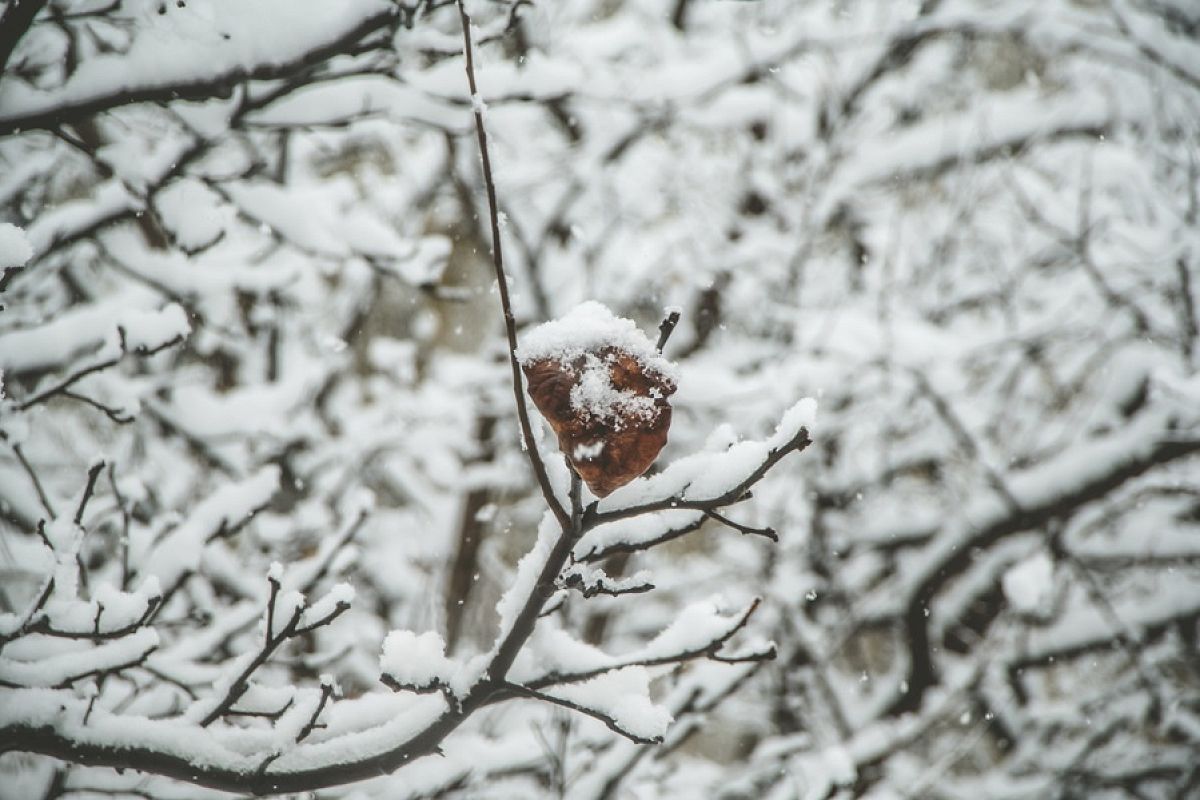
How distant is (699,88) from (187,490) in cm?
409

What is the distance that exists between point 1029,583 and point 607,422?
3.58 metres

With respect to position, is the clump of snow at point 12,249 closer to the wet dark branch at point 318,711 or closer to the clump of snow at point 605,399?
the wet dark branch at point 318,711

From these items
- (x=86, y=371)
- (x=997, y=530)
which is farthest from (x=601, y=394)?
(x=997, y=530)

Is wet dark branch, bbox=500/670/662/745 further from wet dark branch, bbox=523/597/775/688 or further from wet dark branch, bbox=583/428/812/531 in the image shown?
wet dark branch, bbox=583/428/812/531

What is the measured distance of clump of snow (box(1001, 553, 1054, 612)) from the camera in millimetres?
3471

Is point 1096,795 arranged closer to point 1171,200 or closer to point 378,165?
point 1171,200

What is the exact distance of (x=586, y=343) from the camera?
35.7 inches

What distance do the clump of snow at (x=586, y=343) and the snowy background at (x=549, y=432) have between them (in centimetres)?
14

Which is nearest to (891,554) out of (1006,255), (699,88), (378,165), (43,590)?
(1006,255)

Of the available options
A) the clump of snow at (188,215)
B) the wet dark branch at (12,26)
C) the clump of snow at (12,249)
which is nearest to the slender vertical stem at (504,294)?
the clump of snow at (12,249)

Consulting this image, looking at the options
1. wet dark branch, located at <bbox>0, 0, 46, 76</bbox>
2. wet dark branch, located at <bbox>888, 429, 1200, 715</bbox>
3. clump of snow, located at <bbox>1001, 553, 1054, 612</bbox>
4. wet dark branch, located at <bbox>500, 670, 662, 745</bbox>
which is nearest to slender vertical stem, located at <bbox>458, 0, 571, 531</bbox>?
wet dark branch, located at <bbox>500, 670, 662, 745</bbox>

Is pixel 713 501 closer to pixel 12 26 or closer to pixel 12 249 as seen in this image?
pixel 12 249

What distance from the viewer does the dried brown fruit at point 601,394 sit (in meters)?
0.85

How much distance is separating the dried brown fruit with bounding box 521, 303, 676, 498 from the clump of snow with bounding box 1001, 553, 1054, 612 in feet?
11.0
